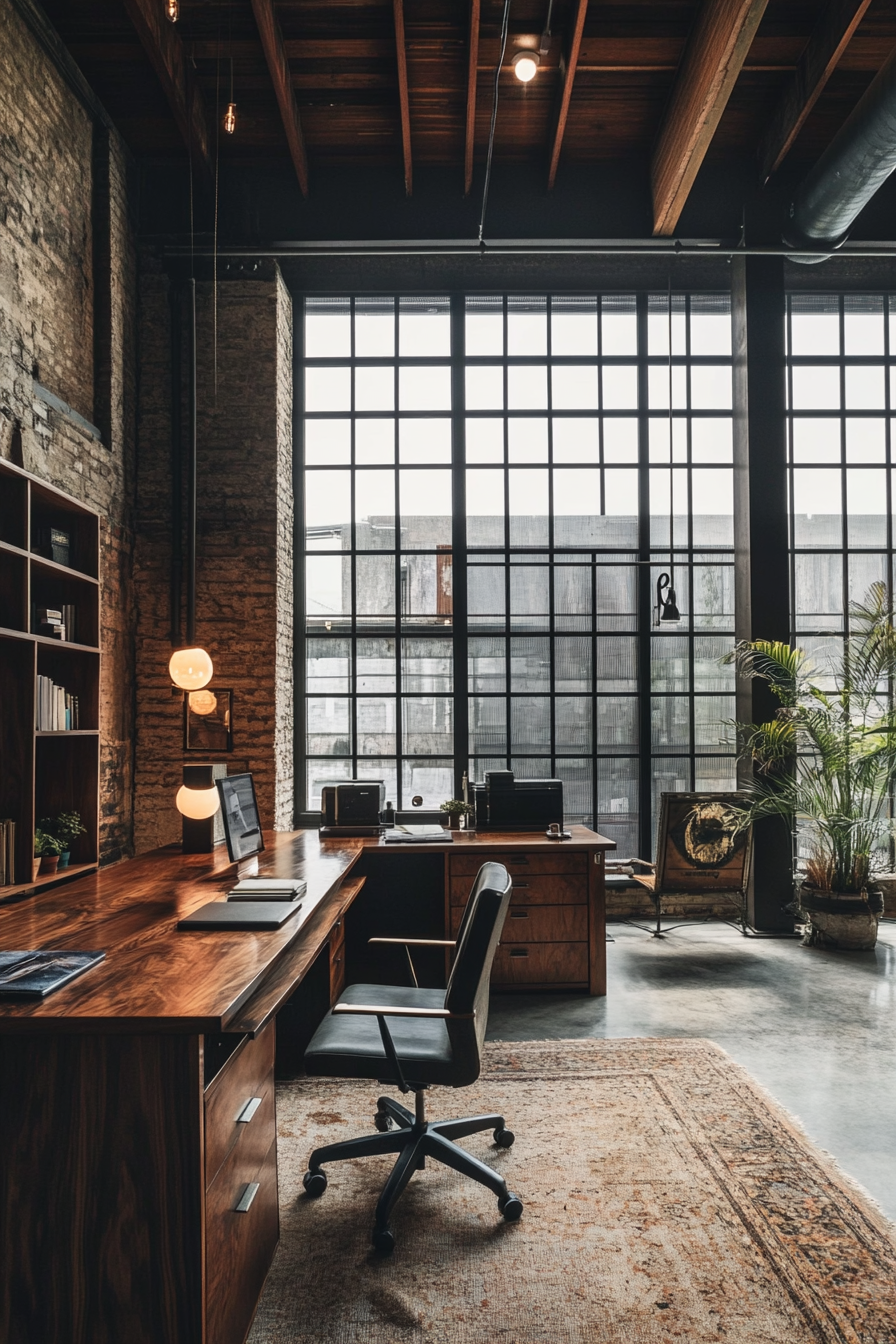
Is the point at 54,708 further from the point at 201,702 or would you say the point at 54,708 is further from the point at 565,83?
the point at 565,83

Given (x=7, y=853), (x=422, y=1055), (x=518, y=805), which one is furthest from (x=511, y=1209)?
(x=518, y=805)

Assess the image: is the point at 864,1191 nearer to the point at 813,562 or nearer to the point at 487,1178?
the point at 487,1178

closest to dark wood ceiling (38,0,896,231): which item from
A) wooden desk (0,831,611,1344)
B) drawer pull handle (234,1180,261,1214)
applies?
wooden desk (0,831,611,1344)

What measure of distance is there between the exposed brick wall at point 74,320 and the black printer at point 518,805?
2422mm

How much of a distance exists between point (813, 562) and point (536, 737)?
8.77ft

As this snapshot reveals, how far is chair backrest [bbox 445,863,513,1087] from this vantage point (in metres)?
2.36

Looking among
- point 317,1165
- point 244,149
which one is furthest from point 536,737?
point 244,149

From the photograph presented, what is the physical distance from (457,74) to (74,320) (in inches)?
115

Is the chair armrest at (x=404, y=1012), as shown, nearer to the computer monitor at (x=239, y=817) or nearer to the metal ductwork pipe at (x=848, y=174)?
the computer monitor at (x=239, y=817)

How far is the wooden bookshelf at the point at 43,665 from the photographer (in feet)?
10.6

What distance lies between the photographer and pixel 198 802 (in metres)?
4.05

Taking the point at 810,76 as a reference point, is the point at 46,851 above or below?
below

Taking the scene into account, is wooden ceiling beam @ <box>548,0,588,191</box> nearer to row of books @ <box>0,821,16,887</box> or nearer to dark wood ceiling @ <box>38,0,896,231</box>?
dark wood ceiling @ <box>38,0,896,231</box>

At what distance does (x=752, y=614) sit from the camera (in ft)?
19.6
